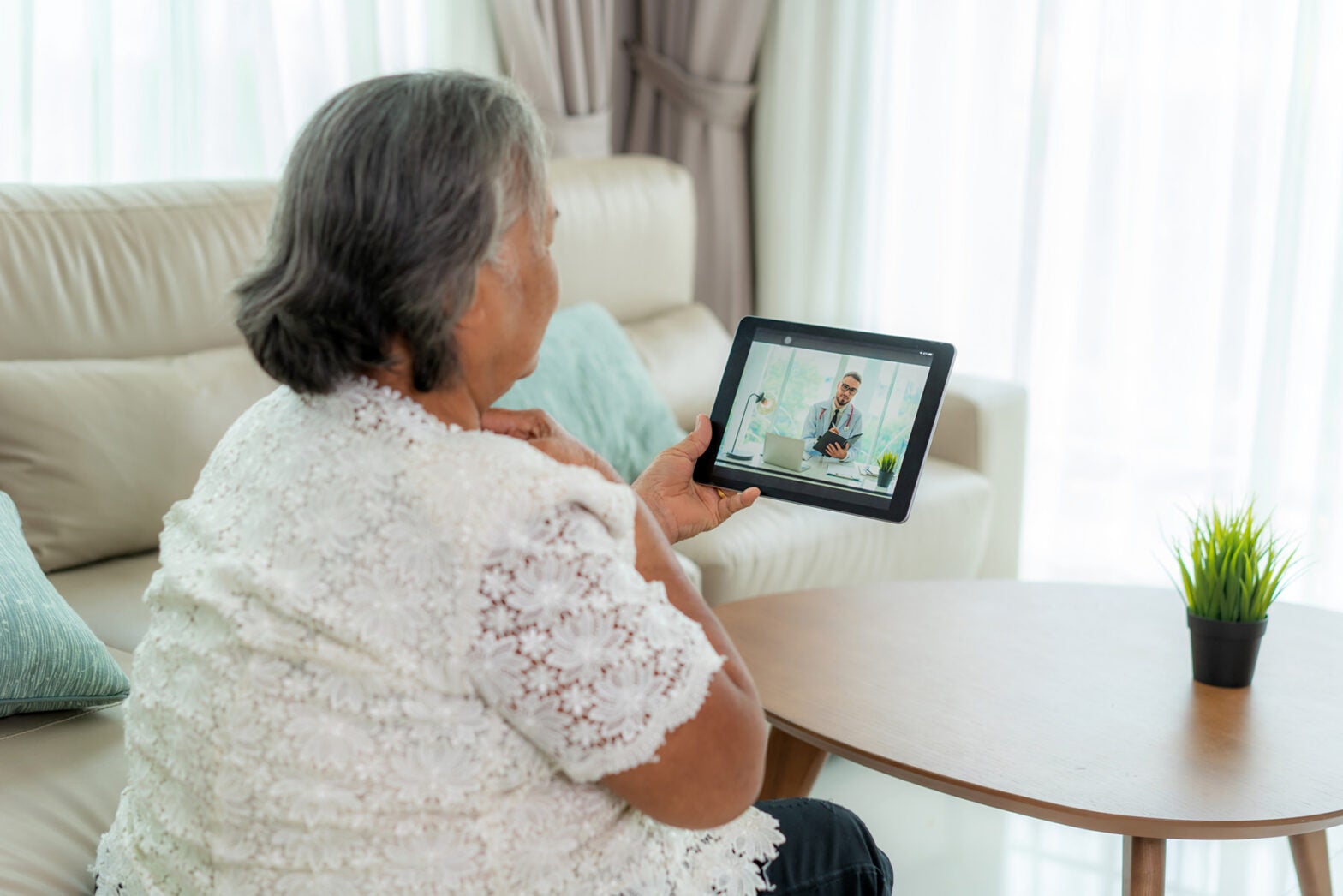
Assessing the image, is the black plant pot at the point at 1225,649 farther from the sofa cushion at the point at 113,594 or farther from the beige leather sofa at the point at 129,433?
the sofa cushion at the point at 113,594

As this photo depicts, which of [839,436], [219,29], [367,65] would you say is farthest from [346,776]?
[367,65]

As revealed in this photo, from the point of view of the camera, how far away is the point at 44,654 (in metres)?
1.29

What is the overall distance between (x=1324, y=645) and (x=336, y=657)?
1.33m

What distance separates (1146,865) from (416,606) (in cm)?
86

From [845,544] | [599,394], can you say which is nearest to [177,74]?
[599,394]

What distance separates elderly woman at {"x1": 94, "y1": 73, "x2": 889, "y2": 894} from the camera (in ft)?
2.62

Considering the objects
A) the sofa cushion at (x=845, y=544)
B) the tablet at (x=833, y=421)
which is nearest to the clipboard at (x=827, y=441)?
the tablet at (x=833, y=421)

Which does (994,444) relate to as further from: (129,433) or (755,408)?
(129,433)

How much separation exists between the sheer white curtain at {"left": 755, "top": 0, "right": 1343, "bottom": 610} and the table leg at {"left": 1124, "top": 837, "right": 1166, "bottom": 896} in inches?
54.4

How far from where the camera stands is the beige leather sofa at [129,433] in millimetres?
1349

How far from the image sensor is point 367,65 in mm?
2727

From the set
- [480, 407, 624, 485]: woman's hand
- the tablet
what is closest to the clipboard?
the tablet

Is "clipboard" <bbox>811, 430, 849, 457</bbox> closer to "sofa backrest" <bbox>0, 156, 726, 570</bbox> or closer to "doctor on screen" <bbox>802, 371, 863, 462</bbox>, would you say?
"doctor on screen" <bbox>802, 371, 863, 462</bbox>

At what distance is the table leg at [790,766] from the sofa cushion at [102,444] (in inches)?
36.9
